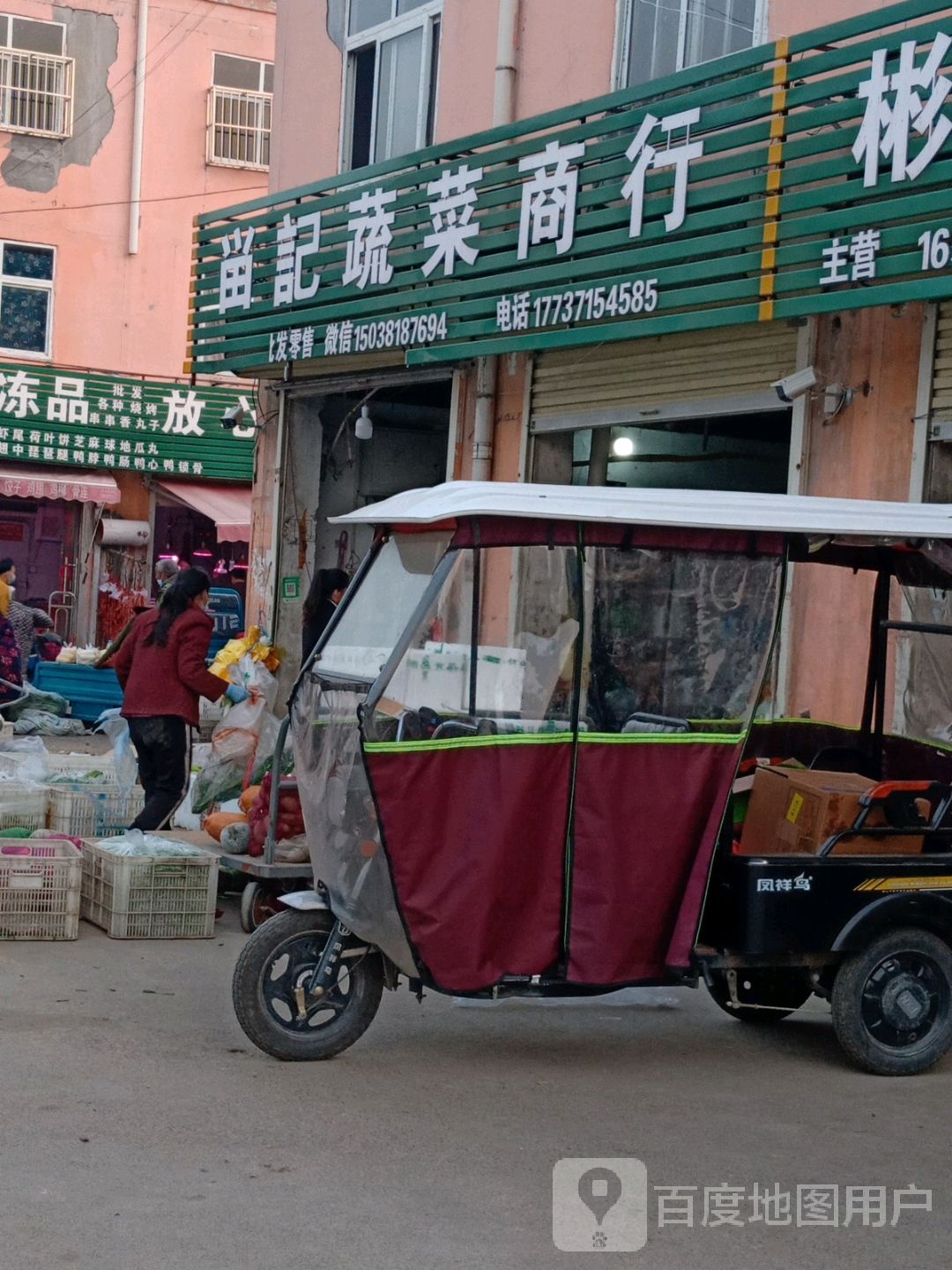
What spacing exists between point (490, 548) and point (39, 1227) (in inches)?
106

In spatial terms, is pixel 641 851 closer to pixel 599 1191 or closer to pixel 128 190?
pixel 599 1191

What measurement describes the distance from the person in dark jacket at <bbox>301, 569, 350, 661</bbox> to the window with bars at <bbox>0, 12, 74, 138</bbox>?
16.8 metres

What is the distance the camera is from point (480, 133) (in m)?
12.4

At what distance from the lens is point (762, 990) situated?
7062mm

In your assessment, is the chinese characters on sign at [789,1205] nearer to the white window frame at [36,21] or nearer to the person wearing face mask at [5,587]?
the person wearing face mask at [5,587]

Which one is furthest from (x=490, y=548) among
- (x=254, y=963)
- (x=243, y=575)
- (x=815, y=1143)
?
(x=243, y=575)

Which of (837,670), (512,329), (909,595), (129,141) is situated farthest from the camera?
(129,141)

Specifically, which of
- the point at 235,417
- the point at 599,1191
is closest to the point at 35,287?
the point at 235,417

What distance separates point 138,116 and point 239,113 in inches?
66.1

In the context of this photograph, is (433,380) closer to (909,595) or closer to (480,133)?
(480,133)

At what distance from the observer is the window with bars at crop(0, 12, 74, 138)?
995 inches

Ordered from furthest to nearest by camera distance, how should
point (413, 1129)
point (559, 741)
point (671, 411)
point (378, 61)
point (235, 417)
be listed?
1. point (235, 417)
2. point (378, 61)
3. point (671, 411)
4. point (559, 741)
5. point (413, 1129)

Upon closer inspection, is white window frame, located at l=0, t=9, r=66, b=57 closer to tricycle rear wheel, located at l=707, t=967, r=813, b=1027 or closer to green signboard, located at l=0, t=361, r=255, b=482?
green signboard, located at l=0, t=361, r=255, b=482

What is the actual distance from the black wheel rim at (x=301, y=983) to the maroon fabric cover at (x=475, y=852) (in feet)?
1.48
